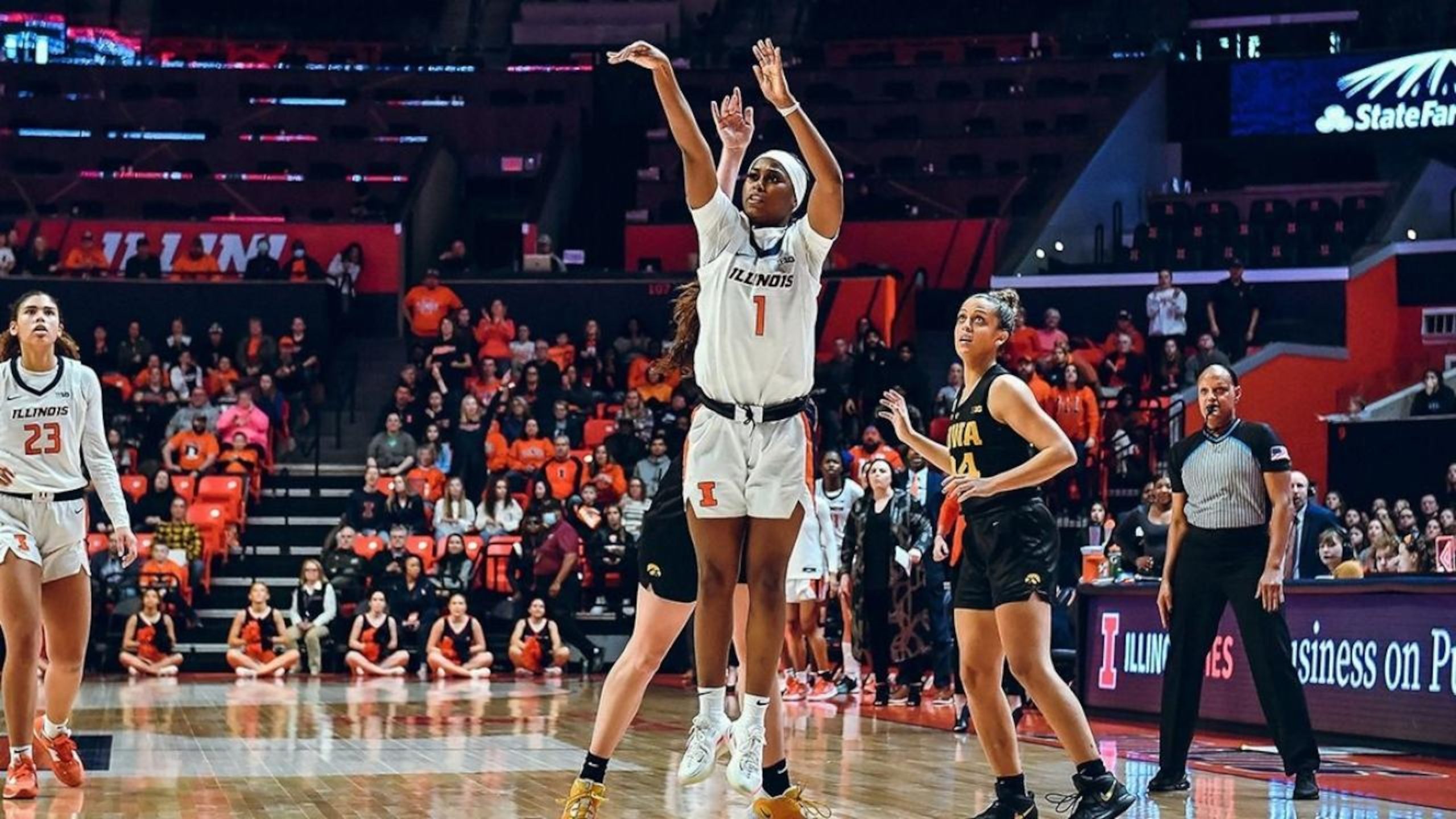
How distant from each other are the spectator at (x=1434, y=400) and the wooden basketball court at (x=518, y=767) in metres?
9.40

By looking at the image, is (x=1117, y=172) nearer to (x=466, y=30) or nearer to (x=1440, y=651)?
(x=466, y=30)

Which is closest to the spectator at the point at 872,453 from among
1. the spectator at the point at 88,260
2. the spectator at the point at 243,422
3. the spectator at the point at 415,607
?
the spectator at the point at 415,607

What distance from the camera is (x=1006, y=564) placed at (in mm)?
6559

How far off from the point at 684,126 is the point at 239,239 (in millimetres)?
21794

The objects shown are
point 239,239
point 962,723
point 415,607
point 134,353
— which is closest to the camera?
point 962,723

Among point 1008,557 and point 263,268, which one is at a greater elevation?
point 263,268

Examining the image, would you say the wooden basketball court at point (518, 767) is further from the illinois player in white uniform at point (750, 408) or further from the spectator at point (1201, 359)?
the spectator at point (1201, 359)

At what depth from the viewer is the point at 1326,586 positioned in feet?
34.8

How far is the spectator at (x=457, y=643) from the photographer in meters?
17.6

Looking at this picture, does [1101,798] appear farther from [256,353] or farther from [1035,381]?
[256,353]

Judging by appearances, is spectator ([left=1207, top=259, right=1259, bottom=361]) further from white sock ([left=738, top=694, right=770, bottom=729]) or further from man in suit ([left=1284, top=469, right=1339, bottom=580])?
white sock ([left=738, top=694, right=770, bottom=729])

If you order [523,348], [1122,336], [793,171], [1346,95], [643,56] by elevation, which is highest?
[1346,95]

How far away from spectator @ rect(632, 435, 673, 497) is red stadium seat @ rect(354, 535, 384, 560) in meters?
2.67

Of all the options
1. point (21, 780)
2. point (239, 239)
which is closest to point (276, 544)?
point (239, 239)
